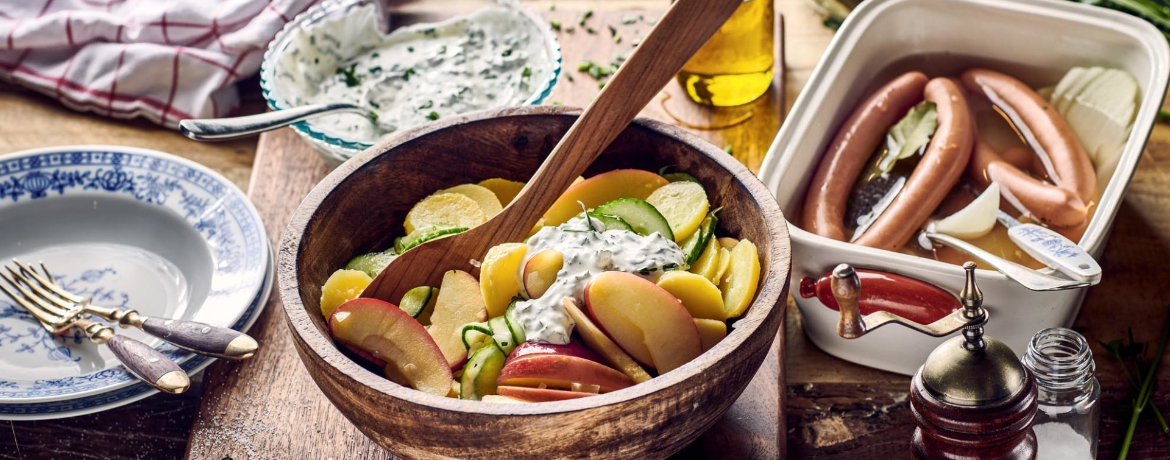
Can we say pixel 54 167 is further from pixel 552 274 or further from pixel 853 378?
pixel 853 378

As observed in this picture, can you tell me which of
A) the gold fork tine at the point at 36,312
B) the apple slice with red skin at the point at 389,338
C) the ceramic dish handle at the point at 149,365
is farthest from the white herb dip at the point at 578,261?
the gold fork tine at the point at 36,312

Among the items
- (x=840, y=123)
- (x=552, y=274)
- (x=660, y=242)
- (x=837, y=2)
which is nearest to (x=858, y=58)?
(x=840, y=123)

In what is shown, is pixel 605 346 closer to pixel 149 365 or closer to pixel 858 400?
pixel 858 400

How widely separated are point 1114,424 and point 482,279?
85cm

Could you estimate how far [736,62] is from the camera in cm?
175

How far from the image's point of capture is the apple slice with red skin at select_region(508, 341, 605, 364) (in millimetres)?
1026

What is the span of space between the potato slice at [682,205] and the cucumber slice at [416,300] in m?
0.30

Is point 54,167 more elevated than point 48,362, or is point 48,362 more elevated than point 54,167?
point 54,167

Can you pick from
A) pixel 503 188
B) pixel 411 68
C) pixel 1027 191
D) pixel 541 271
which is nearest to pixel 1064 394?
pixel 1027 191

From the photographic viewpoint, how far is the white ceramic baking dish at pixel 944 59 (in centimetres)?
122

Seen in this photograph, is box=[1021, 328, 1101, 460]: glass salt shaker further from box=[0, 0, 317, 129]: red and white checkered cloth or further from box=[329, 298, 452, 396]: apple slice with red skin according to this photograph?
box=[0, 0, 317, 129]: red and white checkered cloth

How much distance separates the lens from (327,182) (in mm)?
1222

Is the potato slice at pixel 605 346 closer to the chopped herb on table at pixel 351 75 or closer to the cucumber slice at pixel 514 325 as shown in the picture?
the cucumber slice at pixel 514 325

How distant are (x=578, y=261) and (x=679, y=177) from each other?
0.82 ft
